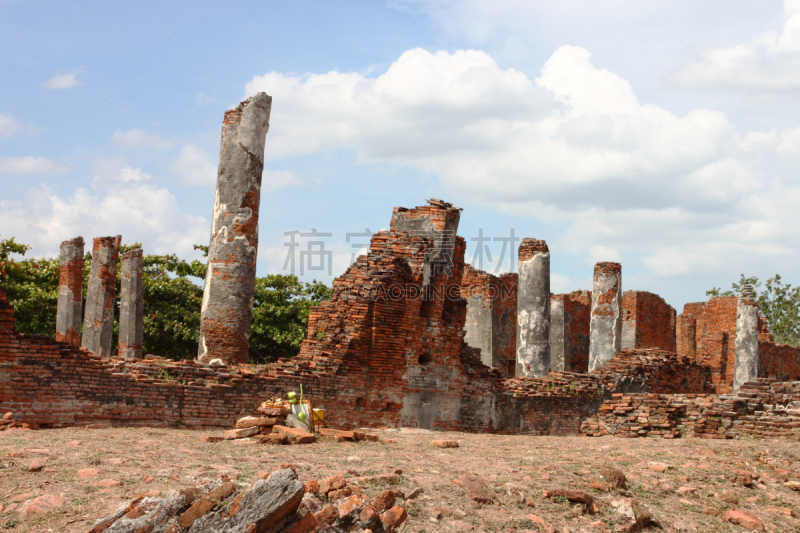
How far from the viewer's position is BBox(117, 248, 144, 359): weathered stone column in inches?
703

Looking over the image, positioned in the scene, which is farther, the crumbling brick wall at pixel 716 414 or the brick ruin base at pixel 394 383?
the crumbling brick wall at pixel 716 414

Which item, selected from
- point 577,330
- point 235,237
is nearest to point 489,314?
point 577,330

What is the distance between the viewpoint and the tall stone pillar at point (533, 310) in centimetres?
1638

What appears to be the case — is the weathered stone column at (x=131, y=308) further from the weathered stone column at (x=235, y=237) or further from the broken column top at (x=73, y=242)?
the weathered stone column at (x=235, y=237)

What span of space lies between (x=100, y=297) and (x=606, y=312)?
12.4 metres

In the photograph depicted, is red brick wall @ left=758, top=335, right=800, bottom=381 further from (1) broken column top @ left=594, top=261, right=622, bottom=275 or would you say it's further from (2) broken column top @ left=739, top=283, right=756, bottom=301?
(1) broken column top @ left=594, top=261, right=622, bottom=275

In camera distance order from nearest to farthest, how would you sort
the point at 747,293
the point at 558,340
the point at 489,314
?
1. the point at 747,293
2. the point at 489,314
3. the point at 558,340

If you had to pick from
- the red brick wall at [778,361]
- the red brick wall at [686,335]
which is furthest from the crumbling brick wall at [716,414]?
the red brick wall at [686,335]

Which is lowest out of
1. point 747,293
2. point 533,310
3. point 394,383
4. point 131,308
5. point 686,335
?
point 394,383

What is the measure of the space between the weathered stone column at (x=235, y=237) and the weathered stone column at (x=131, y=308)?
6946 mm

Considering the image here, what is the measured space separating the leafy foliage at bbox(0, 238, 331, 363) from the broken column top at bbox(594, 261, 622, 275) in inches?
289

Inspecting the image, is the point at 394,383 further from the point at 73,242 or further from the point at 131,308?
the point at 73,242

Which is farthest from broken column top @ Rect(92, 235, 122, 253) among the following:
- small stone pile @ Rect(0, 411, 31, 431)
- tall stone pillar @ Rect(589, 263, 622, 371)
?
tall stone pillar @ Rect(589, 263, 622, 371)

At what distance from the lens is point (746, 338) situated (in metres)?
19.3
